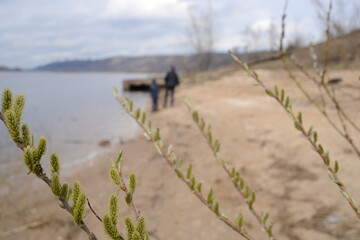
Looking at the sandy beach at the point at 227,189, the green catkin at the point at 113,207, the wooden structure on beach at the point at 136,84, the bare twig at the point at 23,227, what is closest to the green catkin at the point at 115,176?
the green catkin at the point at 113,207

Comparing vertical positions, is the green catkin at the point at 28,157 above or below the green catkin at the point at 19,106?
below

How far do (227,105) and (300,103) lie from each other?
307 cm

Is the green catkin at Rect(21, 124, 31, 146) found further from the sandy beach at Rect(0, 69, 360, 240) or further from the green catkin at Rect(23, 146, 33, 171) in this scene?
the sandy beach at Rect(0, 69, 360, 240)

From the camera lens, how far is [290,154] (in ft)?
21.1

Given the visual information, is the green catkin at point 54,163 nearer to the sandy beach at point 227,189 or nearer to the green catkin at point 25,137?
the green catkin at point 25,137

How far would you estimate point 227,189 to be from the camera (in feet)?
18.2

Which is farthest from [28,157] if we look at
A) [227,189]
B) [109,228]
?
[227,189]

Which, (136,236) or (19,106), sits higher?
(19,106)

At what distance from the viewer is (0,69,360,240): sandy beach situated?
4125 millimetres

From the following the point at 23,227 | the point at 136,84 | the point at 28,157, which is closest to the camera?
the point at 28,157

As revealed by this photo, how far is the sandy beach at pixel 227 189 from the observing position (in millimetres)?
4125

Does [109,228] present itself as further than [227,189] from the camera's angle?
No

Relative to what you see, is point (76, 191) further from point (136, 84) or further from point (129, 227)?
point (136, 84)

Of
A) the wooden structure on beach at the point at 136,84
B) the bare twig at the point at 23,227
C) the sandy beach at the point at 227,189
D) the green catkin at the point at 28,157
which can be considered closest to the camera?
the green catkin at the point at 28,157
